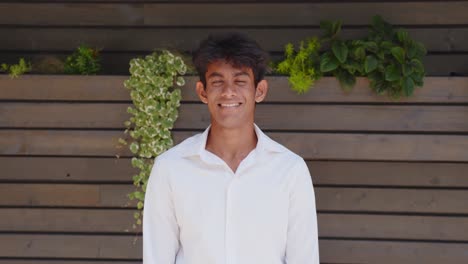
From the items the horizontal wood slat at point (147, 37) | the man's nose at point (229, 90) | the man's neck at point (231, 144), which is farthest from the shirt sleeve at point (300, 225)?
the horizontal wood slat at point (147, 37)

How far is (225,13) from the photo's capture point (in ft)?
14.3

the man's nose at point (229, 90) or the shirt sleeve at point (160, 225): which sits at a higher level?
the man's nose at point (229, 90)

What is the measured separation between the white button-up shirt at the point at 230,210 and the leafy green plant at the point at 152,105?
1.63m

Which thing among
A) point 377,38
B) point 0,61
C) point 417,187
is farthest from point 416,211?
point 0,61

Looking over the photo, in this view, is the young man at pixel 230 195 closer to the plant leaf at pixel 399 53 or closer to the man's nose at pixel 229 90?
the man's nose at pixel 229 90

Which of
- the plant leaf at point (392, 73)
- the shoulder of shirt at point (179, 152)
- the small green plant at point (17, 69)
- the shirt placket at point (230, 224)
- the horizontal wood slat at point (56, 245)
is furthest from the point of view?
the horizontal wood slat at point (56, 245)

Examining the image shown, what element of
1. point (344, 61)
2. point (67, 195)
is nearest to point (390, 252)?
point (344, 61)

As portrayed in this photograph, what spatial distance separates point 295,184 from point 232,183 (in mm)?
186

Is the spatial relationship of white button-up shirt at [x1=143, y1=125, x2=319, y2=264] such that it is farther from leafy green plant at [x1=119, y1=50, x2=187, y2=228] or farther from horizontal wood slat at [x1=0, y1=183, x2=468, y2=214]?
horizontal wood slat at [x1=0, y1=183, x2=468, y2=214]

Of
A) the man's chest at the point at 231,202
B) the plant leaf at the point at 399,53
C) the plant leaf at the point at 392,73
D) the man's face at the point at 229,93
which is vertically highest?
the plant leaf at the point at 399,53

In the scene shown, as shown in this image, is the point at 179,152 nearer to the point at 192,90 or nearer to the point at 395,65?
the point at 192,90

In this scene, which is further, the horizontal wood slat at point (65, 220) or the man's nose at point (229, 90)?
the horizontal wood slat at point (65, 220)

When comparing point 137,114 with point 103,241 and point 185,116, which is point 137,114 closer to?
point 185,116

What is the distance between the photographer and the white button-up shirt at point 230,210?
7.31 feet
